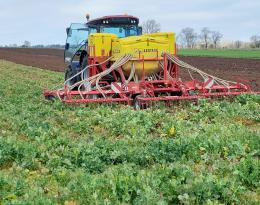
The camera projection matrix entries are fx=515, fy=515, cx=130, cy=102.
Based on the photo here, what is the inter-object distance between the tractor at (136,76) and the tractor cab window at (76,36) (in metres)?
0.89

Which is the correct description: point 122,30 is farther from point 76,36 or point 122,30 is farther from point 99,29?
point 76,36

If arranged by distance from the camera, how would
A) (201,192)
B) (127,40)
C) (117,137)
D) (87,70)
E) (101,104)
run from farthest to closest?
(87,70), (127,40), (101,104), (117,137), (201,192)

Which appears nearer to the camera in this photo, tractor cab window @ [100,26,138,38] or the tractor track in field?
tractor cab window @ [100,26,138,38]

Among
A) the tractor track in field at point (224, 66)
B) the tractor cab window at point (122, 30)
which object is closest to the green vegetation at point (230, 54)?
the tractor track in field at point (224, 66)

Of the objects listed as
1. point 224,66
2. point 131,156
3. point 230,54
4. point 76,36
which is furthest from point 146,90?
point 230,54

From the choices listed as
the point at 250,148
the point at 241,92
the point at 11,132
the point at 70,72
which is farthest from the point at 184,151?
the point at 70,72

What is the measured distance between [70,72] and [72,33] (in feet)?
3.72

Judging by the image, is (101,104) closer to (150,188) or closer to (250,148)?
(250,148)

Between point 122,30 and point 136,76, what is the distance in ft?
8.56

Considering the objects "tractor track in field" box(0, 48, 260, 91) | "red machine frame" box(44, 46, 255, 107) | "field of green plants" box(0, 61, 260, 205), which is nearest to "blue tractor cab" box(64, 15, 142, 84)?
"red machine frame" box(44, 46, 255, 107)

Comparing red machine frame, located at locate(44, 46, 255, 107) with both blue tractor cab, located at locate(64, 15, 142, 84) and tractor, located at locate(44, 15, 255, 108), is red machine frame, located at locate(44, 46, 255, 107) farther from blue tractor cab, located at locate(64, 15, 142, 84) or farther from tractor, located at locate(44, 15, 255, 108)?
blue tractor cab, located at locate(64, 15, 142, 84)

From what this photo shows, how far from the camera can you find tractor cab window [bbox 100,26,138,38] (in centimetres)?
1430

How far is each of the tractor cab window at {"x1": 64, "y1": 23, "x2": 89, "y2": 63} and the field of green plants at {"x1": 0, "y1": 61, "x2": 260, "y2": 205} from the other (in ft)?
15.1

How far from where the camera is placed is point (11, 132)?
8586 mm
